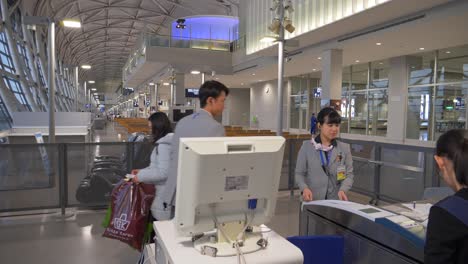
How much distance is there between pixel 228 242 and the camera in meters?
1.50

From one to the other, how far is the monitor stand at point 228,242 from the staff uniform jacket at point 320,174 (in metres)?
1.32

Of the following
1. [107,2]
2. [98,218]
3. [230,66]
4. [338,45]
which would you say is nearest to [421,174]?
[98,218]

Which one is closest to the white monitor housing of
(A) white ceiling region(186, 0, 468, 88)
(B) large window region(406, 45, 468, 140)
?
(A) white ceiling region(186, 0, 468, 88)

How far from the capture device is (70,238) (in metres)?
4.21

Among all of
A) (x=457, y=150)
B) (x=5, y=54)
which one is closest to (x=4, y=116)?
(x=5, y=54)

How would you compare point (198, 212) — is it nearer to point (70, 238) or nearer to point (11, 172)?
point (70, 238)

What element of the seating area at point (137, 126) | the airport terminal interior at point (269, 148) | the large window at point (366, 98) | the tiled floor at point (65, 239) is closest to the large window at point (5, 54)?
the airport terminal interior at point (269, 148)

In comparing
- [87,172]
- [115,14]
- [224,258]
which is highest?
[115,14]

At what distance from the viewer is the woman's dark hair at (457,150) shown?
1.19 meters

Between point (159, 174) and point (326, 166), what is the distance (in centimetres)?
131

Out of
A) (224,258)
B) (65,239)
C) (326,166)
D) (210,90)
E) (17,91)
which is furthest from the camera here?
(17,91)

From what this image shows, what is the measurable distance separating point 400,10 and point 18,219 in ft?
28.3

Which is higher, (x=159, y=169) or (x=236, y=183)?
(x=236, y=183)

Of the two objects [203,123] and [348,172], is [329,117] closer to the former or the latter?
[348,172]
